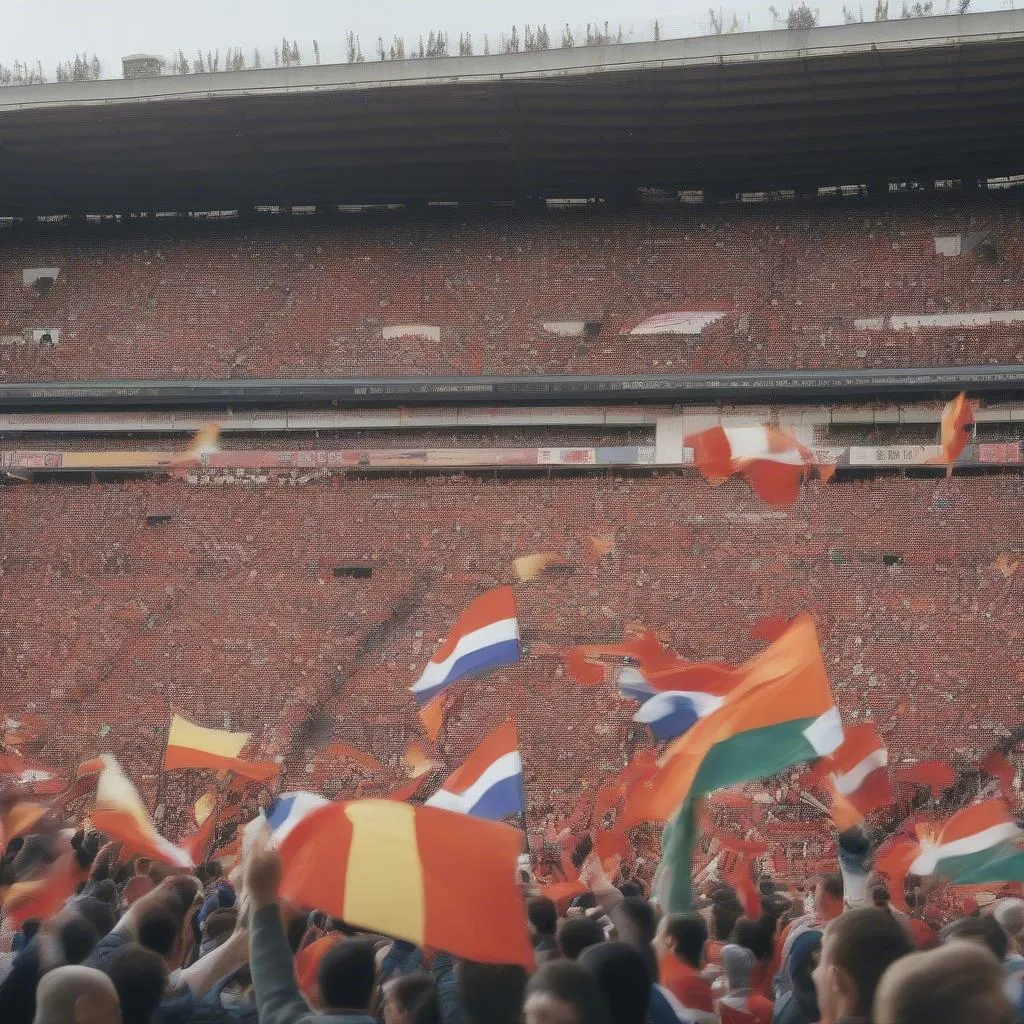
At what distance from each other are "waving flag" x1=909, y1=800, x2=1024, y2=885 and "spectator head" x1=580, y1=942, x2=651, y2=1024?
3.20 m

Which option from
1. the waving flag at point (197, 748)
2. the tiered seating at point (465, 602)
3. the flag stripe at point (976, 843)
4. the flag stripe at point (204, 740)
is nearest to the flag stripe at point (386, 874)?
the flag stripe at point (976, 843)

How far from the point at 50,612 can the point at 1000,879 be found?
18.9 metres

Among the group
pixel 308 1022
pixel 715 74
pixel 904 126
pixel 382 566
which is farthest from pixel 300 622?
pixel 308 1022

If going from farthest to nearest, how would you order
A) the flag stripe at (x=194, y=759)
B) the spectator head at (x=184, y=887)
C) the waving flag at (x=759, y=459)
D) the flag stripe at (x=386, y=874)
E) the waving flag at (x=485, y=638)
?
1. the waving flag at (x=759, y=459)
2. the flag stripe at (x=194, y=759)
3. the waving flag at (x=485, y=638)
4. the spectator head at (x=184, y=887)
5. the flag stripe at (x=386, y=874)

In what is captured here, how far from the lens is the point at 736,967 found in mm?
5000

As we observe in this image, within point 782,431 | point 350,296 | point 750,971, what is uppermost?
point 750,971

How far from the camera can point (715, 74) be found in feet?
69.3

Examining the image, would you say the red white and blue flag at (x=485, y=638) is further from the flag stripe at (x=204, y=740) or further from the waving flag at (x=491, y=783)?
the flag stripe at (x=204, y=740)

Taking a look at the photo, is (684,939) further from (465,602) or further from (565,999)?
(465,602)

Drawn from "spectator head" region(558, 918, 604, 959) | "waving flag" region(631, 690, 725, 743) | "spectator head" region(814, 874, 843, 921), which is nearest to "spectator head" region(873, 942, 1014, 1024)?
"spectator head" region(558, 918, 604, 959)

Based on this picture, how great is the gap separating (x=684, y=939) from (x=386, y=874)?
0.94m

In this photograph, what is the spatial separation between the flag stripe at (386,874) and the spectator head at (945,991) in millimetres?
2002

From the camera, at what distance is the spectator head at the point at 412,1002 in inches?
146

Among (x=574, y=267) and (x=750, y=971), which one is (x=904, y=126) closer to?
(x=574, y=267)
